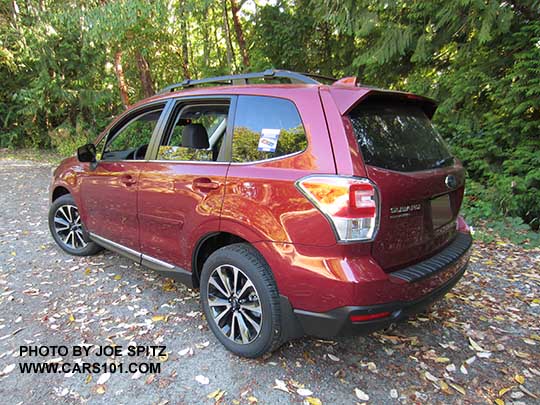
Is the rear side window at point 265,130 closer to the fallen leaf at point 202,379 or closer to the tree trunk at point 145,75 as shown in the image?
the fallen leaf at point 202,379

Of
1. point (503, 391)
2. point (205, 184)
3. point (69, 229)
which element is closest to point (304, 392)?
point (503, 391)

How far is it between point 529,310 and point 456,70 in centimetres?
446

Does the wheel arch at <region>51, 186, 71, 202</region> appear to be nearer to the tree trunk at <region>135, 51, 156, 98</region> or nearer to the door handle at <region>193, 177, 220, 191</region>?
the door handle at <region>193, 177, 220, 191</region>

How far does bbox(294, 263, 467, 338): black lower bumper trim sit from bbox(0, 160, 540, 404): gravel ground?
0.46 metres

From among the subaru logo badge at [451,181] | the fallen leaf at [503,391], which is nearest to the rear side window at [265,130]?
the subaru logo badge at [451,181]

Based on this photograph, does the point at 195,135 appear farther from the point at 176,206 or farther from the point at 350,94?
the point at 350,94

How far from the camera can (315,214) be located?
6.24 feet

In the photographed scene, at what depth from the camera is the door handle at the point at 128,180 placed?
10.1 feet

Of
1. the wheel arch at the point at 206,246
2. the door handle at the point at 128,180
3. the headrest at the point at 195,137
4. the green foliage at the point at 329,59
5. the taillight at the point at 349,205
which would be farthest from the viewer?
the green foliage at the point at 329,59

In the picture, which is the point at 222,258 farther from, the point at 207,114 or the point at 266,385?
the point at 207,114

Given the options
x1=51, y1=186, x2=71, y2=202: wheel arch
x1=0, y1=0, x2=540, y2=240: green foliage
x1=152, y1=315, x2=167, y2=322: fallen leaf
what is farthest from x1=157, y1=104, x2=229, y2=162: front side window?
x1=0, y1=0, x2=540, y2=240: green foliage

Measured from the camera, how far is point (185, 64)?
14.3 m

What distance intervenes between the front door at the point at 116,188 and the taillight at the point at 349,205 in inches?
72.2

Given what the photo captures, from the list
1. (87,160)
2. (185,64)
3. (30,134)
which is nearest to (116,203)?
(87,160)
